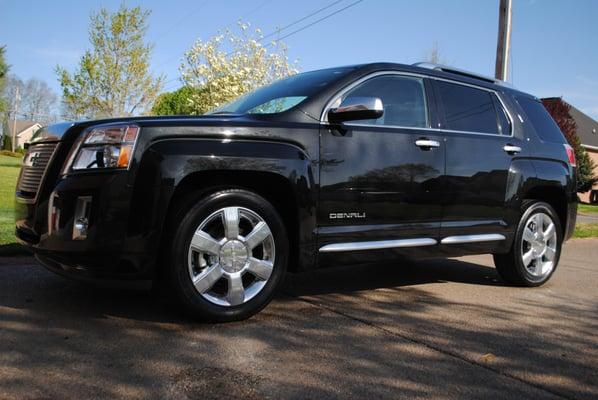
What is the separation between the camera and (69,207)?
336 cm

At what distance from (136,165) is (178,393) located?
1.40 meters

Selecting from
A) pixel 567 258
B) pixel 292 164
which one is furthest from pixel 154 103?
pixel 292 164

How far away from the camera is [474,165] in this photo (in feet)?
15.7

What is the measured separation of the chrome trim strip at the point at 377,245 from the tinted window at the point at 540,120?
1.96 m

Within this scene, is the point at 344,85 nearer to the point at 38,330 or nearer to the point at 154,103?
the point at 38,330

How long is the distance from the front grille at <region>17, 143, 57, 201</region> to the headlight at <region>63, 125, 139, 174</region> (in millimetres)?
270

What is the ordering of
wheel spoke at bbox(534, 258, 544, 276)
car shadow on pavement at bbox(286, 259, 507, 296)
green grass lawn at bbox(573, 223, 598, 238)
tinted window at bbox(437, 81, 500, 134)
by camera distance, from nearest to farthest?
tinted window at bbox(437, 81, 500, 134) < car shadow on pavement at bbox(286, 259, 507, 296) < wheel spoke at bbox(534, 258, 544, 276) < green grass lawn at bbox(573, 223, 598, 238)

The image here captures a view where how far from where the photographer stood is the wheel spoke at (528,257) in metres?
5.36

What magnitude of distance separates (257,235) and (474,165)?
2.16 meters

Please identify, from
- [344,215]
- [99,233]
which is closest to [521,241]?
[344,215]

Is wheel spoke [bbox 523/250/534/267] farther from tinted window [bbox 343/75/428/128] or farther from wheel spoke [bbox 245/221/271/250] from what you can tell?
wheel spoke [bbox 245/221/271/250]

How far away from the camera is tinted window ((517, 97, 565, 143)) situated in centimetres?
561

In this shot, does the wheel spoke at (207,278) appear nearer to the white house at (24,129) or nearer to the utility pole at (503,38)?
the utility pole at (503,38)

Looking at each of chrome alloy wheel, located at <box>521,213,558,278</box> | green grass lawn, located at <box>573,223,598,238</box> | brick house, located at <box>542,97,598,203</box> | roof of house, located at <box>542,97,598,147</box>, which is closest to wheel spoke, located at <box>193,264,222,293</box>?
chrome alloy wheel, located at <box>521,213,558,278</box>
